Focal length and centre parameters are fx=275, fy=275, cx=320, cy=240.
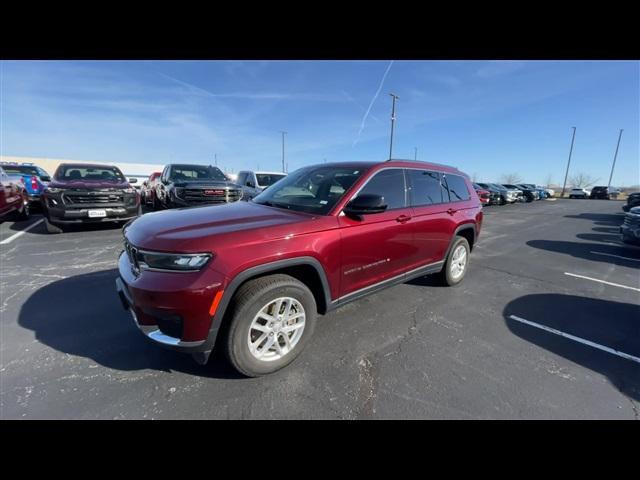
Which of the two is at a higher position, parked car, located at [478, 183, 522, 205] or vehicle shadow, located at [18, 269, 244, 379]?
parked car, located at [478, 183, 522, 205]

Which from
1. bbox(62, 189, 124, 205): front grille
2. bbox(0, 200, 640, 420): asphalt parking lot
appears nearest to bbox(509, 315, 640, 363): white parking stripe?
bbox(0, 200, 640, 420): asphalt parking lot

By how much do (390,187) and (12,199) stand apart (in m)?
9.59

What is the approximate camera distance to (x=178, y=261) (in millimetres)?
1899

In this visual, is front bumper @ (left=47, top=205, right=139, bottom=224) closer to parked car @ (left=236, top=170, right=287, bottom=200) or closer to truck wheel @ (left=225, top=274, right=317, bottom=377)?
parked car @ (left=236, top=170, right=287, bottom=200)

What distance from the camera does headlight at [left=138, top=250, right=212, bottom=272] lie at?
6.17 ft

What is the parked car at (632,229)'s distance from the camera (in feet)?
20.9

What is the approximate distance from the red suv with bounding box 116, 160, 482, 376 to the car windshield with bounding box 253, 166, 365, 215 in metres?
0.02

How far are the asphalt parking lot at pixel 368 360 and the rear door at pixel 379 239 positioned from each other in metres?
0.63

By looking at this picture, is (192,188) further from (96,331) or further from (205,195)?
(96,331)

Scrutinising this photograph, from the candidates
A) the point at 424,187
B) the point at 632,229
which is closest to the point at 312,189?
the point at 424,187

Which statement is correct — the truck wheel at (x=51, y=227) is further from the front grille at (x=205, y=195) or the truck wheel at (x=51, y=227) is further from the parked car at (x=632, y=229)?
the parked car at (x=632, y=229)

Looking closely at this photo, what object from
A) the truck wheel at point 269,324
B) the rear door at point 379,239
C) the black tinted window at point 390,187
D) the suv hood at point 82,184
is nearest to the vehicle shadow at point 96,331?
the truck wheel at point 269,324
